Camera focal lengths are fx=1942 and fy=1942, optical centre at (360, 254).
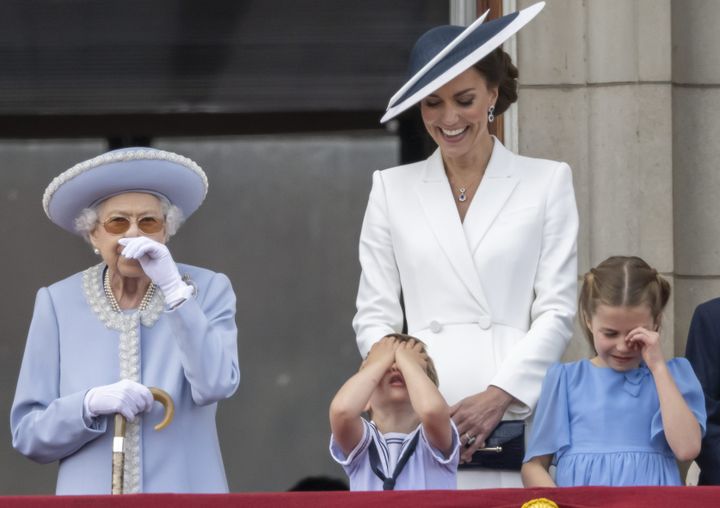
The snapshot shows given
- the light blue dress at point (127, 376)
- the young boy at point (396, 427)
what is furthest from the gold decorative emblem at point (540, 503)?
the light blue dress at point (127, 376)

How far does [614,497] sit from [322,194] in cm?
317

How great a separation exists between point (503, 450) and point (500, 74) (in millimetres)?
1007

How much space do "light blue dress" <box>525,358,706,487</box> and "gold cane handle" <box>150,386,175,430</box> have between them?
0.88m

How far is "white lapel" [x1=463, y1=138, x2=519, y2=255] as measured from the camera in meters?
5.14

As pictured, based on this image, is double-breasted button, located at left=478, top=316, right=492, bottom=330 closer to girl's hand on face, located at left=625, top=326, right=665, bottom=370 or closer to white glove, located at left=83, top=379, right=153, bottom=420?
girl's hand on face, located at left=625, top=326, right=665, bottom=370

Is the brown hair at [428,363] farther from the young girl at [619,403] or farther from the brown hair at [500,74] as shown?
the brown hair at [500,74]

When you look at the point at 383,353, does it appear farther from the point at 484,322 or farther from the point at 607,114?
the point at 607,114

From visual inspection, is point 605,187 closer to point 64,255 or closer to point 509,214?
point 509,214

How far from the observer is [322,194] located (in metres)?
7.15

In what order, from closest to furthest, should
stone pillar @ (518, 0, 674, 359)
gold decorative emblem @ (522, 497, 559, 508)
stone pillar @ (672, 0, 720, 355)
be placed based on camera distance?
gold decorative emblem @ (522, 497, 559, 508) → stone pillar @ (518, 0, 674, 359) → stone pillar @ (672, 0, 720, 355)

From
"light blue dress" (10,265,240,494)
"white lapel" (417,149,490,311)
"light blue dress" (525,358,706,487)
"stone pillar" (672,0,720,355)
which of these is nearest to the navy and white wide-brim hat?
"white lapel" (417,149,490,311)

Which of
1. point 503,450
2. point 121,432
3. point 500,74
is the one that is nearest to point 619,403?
point 503,450

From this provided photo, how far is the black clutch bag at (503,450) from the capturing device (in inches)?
192

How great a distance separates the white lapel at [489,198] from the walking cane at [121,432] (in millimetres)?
933
